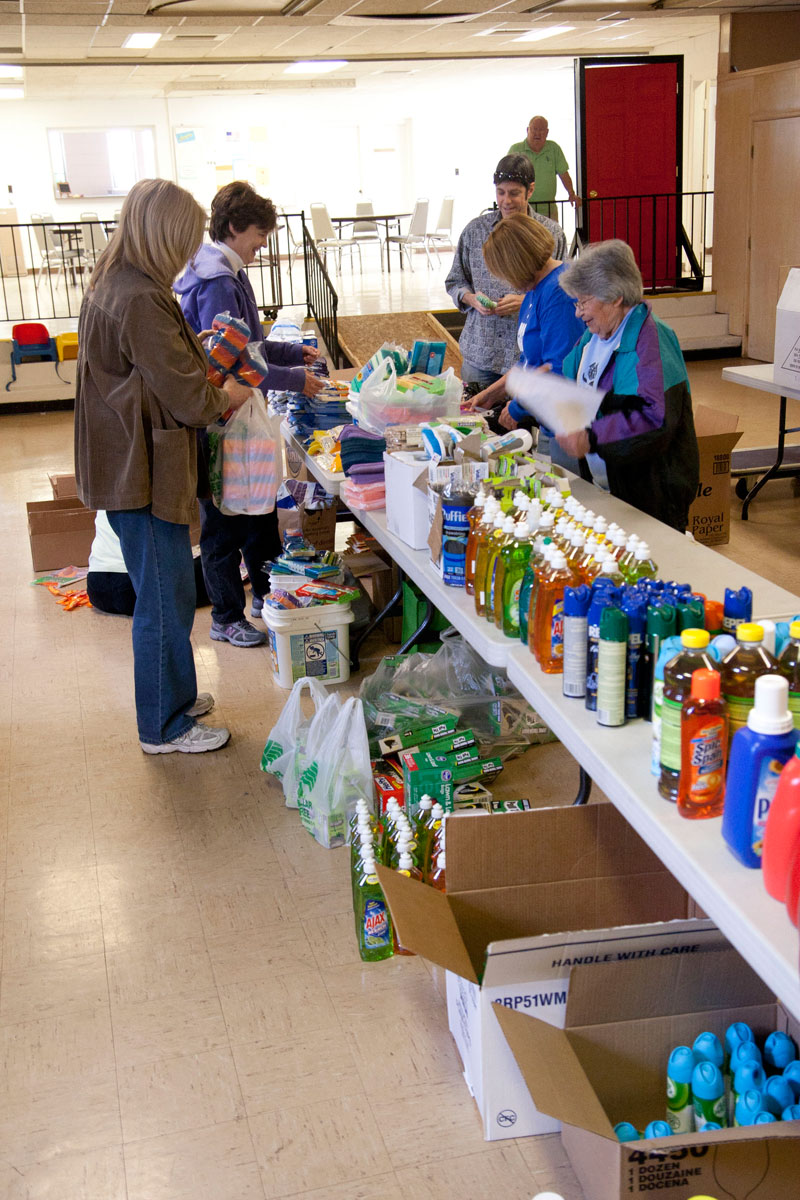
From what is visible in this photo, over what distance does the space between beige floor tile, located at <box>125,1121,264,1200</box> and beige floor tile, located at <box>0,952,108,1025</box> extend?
1.38 ft

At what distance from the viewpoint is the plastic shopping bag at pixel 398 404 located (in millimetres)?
3166

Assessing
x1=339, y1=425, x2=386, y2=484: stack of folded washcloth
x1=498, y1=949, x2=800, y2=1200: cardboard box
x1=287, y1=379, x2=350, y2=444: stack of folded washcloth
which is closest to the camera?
x1=498, y1=949, x2=800, y2=1200: cardboard box

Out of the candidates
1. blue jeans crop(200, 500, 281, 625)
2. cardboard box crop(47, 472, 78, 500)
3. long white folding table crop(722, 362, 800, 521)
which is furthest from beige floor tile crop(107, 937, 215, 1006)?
long white folding table crop(722, 362, 800, 521)

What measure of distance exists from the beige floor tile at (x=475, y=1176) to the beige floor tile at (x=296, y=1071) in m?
0.21

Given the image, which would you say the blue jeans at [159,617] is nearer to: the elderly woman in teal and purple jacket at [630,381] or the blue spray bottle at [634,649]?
the elderly woman in teal and purple jacket at [630,381]

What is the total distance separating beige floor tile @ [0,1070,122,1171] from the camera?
1869 millimetres

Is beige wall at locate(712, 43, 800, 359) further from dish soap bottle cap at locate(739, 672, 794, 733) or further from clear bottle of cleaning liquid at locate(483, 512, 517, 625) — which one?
A: dish soap bottle cap at locate(739, 672, 794, 733)

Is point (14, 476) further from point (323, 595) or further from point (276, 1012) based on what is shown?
point (276, 1012)

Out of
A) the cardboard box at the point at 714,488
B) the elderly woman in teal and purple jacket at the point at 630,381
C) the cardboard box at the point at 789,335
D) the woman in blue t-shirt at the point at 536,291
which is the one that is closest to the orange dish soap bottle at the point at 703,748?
the elderly woman in teal and purple jacket at the point at 630,381

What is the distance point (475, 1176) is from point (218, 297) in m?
2.73

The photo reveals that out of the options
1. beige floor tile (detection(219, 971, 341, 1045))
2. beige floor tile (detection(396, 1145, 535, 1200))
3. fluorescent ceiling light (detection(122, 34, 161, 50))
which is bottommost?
beige floor tile (detection(396, 1145, 535, 1200))

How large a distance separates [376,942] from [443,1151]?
54 cm

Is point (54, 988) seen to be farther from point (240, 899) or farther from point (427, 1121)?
point (427, 1121)

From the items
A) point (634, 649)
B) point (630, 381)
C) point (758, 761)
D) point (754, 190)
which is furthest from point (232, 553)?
point (754, 190)
